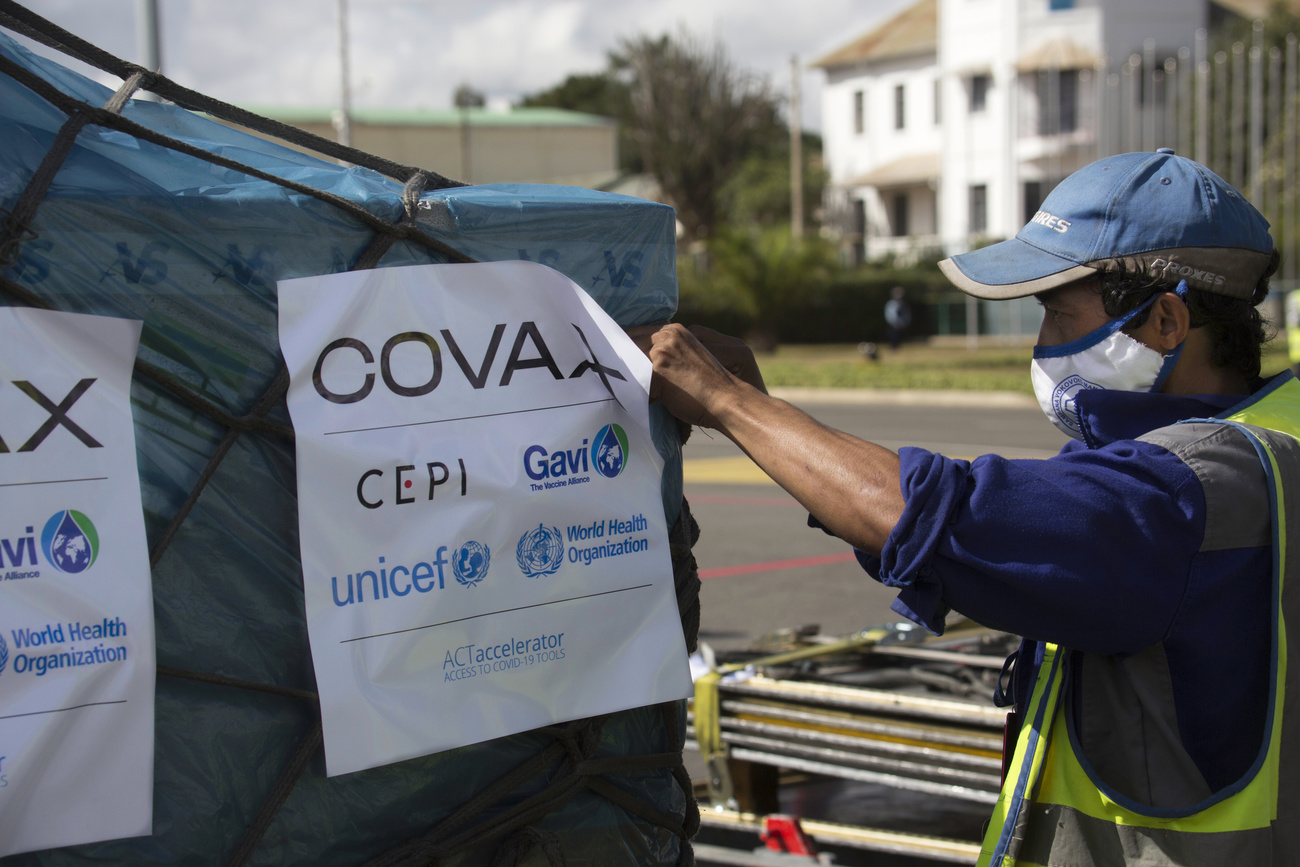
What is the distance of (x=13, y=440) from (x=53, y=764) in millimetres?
396

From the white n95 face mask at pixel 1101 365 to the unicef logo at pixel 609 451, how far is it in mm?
653

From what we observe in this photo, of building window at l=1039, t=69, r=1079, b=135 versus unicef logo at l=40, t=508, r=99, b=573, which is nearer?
unicef logo at l=40, t=508, r=99, b=573

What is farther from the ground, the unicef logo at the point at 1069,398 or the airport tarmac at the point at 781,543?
the unicef logo at the point at 1069,398

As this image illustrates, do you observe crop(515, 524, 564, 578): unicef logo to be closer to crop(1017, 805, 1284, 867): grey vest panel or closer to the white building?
crop(1017, 805, 1284, 867): grey vest panel

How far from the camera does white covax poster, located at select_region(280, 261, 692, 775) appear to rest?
157cm

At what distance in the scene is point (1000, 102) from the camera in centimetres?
3753

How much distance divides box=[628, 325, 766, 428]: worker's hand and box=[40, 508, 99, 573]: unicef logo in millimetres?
824

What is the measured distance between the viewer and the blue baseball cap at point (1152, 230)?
1726 millimetres

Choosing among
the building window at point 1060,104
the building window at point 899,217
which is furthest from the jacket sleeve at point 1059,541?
the building window at point 899,217

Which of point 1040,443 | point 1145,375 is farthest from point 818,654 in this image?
point 1040,443

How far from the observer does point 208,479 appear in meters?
1.52

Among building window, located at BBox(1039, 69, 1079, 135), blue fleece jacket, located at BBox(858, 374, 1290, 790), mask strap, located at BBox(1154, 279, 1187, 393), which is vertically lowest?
blue fleece jacket, located at BBox(858, 374, 1290, 790)

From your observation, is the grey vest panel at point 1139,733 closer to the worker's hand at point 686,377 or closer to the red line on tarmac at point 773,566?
the worker's hand at point 686,377

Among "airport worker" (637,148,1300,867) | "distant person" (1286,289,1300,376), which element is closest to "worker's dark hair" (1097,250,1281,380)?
"airport worker" (637,148,1300,867)
